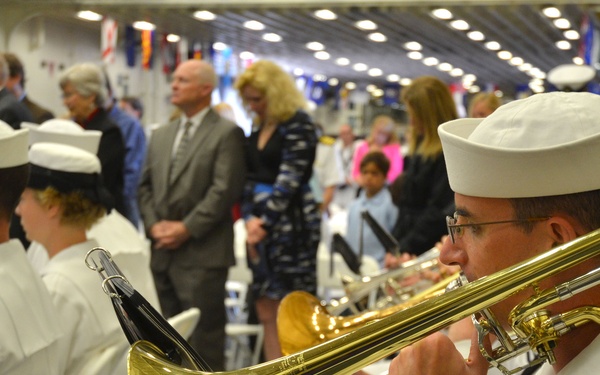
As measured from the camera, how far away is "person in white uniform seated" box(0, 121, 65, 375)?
2061 millimetres

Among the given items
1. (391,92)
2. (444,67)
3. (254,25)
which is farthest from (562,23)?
(391,92)

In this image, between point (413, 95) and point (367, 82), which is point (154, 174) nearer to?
point (413, 95)

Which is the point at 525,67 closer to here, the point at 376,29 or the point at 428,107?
the point at 376,29

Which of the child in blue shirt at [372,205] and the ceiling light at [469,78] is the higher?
the child in blue shirt at [372,205]

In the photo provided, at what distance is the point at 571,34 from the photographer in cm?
1027

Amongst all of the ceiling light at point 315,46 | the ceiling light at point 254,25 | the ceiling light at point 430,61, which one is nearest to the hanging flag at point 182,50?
the ceiling light at point 254,25

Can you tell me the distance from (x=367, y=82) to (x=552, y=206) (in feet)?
60.2

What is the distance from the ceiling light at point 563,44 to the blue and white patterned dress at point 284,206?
7.17m

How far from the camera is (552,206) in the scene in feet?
4.71

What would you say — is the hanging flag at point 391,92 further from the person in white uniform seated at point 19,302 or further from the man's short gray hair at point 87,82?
the person in white uniform seated at point 19,302

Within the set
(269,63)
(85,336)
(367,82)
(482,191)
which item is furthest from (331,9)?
(367,82)

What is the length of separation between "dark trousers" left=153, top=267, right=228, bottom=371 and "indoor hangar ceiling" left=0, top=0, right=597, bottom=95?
9.56 feet

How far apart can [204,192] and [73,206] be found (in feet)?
6.00

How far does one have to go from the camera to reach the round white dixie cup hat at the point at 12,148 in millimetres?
2273
